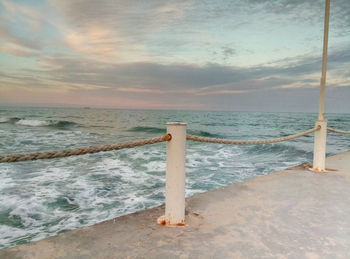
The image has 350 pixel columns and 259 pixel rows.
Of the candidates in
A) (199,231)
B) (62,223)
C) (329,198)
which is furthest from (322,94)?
(62,223)

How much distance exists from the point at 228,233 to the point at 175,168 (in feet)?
2.12

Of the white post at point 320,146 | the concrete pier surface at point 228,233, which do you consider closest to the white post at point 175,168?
the concrete pier surface at point 228,233

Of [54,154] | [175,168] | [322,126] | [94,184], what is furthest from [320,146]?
[94,184]

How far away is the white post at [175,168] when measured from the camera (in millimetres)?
1939

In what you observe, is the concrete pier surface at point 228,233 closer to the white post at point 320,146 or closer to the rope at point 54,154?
the rope at point 54,154

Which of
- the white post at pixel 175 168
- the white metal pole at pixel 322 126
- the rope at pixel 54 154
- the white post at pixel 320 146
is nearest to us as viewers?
the rope at pixel 54 154

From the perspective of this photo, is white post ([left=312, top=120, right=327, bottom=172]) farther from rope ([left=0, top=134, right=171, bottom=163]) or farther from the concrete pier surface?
rope ([left=0, top=134, right=171, bottom=163])

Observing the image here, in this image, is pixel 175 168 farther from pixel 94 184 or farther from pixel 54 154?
pixel 94 184

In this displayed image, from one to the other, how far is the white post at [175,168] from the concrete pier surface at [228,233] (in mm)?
169

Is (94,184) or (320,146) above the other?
(320,146)

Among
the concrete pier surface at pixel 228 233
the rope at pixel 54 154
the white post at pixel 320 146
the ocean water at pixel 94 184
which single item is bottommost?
the ocean water at pixel 94 184

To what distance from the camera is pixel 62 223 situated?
398cm

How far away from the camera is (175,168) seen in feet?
6.38

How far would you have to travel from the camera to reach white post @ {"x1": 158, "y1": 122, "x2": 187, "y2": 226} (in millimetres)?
1939
